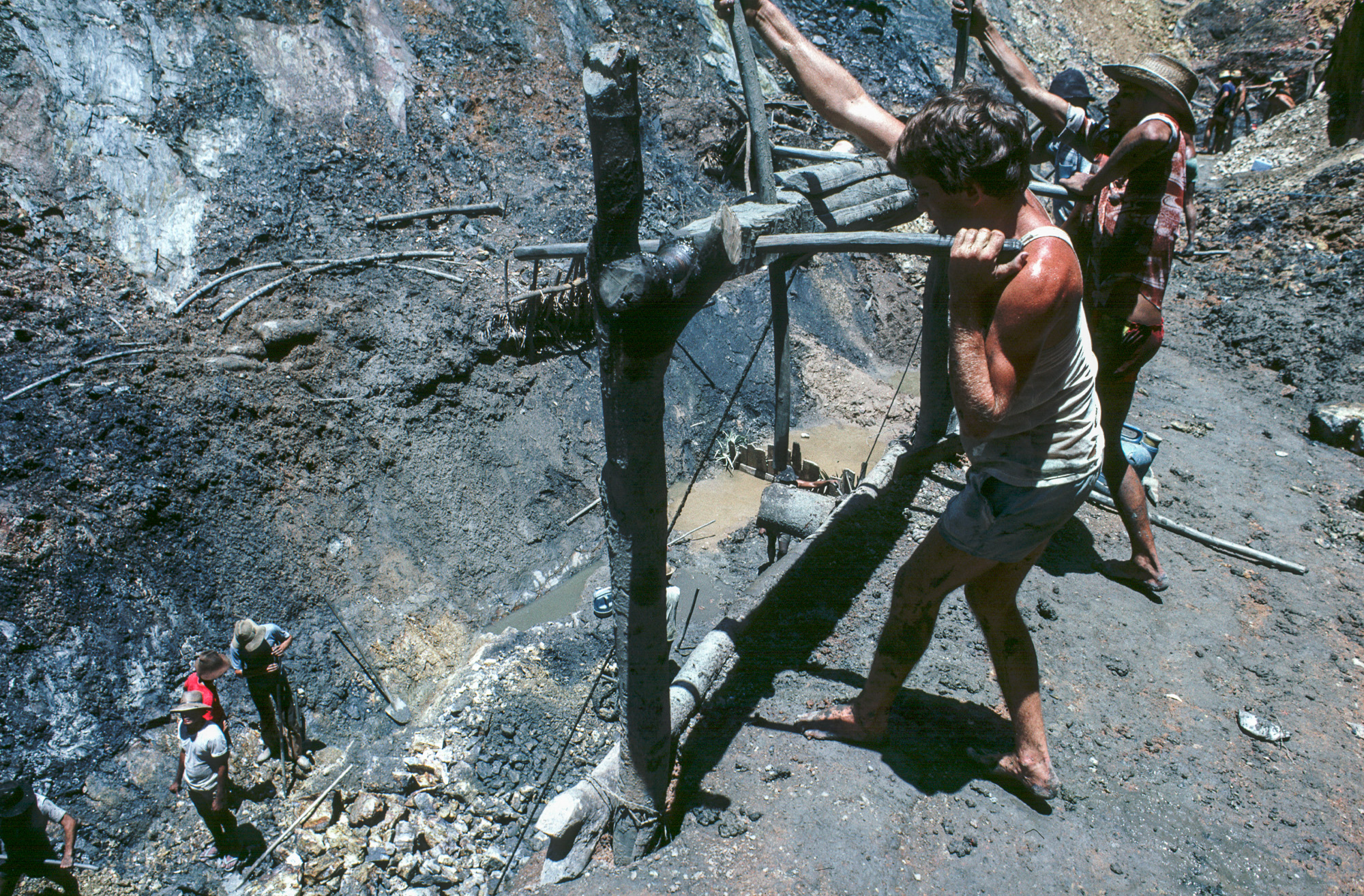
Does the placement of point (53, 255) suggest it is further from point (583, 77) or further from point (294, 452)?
point (583, 77)

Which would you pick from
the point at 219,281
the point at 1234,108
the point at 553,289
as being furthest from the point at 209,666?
the point at 1234,108

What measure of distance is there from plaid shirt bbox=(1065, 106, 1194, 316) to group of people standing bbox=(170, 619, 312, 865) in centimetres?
504

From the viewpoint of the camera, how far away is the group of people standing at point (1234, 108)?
12.5 m

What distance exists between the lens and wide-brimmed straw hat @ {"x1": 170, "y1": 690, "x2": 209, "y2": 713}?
3576mm

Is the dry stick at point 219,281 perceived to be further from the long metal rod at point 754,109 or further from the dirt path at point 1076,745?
the dirt path at point 1076,745

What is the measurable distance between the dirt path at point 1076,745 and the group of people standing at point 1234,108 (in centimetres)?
1157

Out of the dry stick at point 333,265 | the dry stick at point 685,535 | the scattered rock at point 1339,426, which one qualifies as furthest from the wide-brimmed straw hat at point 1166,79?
the dry stick at point 333,265

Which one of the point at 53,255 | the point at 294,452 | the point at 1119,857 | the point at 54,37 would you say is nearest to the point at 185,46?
the point at 54,37

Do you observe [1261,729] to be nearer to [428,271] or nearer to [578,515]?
[578,515]

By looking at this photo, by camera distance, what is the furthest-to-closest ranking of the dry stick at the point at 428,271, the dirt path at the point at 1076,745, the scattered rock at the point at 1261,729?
the dry stick at the point at 428,271, the scattered rock at the point at 1261,729, the dirt path at the point at 1076,745

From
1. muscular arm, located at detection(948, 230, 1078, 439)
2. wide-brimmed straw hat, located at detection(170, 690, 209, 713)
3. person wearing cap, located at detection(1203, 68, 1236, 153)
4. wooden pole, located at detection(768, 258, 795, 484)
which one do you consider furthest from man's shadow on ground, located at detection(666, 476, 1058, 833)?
person wearing cap, located at detection(1203, 68, 1236, 153)

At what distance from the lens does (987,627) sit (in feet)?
8.27

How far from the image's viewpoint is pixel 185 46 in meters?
6.03

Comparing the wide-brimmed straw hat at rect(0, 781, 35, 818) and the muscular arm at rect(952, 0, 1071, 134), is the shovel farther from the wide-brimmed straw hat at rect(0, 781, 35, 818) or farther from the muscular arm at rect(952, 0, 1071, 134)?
the muscular arm at rect(952, 0, 1071, 134)
